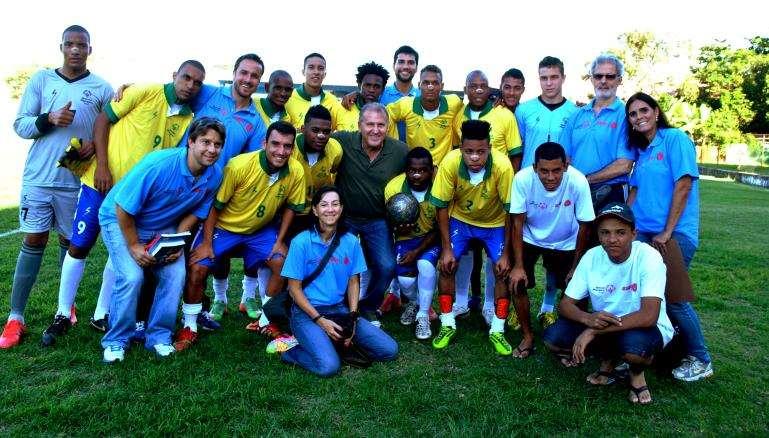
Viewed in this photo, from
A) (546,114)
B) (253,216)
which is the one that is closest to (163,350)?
(253,216)

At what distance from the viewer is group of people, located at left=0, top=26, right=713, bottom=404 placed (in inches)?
173

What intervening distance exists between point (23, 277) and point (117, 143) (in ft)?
4.58

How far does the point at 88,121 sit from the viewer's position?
502 cm

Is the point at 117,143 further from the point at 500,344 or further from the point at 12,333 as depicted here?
the point at 500,344

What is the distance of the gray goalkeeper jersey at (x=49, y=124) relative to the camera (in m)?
4.85

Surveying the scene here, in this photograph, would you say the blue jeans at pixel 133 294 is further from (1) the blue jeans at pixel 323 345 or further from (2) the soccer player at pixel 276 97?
(2) the soccer player at pixel 276 97

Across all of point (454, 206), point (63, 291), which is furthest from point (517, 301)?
point (63, 291)

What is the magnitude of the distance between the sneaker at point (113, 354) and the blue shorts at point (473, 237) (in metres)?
2.94

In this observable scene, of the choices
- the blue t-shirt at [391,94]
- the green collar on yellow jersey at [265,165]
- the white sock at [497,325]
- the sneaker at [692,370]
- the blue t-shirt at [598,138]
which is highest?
the blue t-shirt at [391,94]

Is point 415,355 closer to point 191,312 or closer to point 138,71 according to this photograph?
point 191,312

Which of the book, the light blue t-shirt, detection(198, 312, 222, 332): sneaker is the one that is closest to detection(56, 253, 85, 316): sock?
the book

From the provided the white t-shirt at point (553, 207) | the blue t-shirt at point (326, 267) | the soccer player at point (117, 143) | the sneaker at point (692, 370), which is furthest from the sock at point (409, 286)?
the soccer player at point (117, 143)

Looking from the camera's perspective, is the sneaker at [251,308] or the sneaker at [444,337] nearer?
Result: the sneaker at [444,337]

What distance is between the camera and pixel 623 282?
13.4ft
